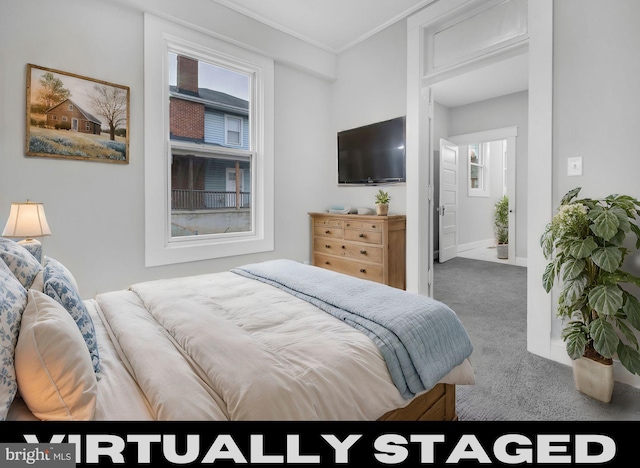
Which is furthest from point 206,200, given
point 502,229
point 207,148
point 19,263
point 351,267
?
Result: point 502,229

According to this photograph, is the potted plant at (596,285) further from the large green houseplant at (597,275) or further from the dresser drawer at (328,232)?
the dresser drawer at (328,232)

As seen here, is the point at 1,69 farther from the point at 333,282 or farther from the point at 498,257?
the point at 498,257

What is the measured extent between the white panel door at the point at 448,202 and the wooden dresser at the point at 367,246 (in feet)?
7.88

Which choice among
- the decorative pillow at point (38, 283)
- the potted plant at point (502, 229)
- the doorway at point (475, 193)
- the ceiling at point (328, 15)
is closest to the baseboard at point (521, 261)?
the doorway at point (475, 193)

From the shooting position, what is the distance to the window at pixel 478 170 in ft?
22.3

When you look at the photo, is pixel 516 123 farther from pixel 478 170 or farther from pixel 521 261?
pixel 521 261

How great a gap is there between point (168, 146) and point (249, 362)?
281 cm

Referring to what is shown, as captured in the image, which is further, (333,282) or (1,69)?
(1,69)

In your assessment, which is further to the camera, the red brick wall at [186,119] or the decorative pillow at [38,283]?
the red brick wall at [186,119]

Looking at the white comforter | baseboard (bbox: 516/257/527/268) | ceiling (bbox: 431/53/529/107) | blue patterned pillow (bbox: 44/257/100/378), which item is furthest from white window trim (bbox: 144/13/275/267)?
baseboard (bbox: 516/257/527/268)

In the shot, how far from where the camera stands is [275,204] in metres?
4.00

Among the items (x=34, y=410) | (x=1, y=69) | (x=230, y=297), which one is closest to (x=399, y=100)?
(x=230, y=297)

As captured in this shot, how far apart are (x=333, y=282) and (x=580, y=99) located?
6.50ft

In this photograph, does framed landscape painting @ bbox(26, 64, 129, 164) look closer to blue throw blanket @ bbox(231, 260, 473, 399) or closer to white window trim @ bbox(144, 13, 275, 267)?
white window trim @ bbox(144, 13, 275, 267)
